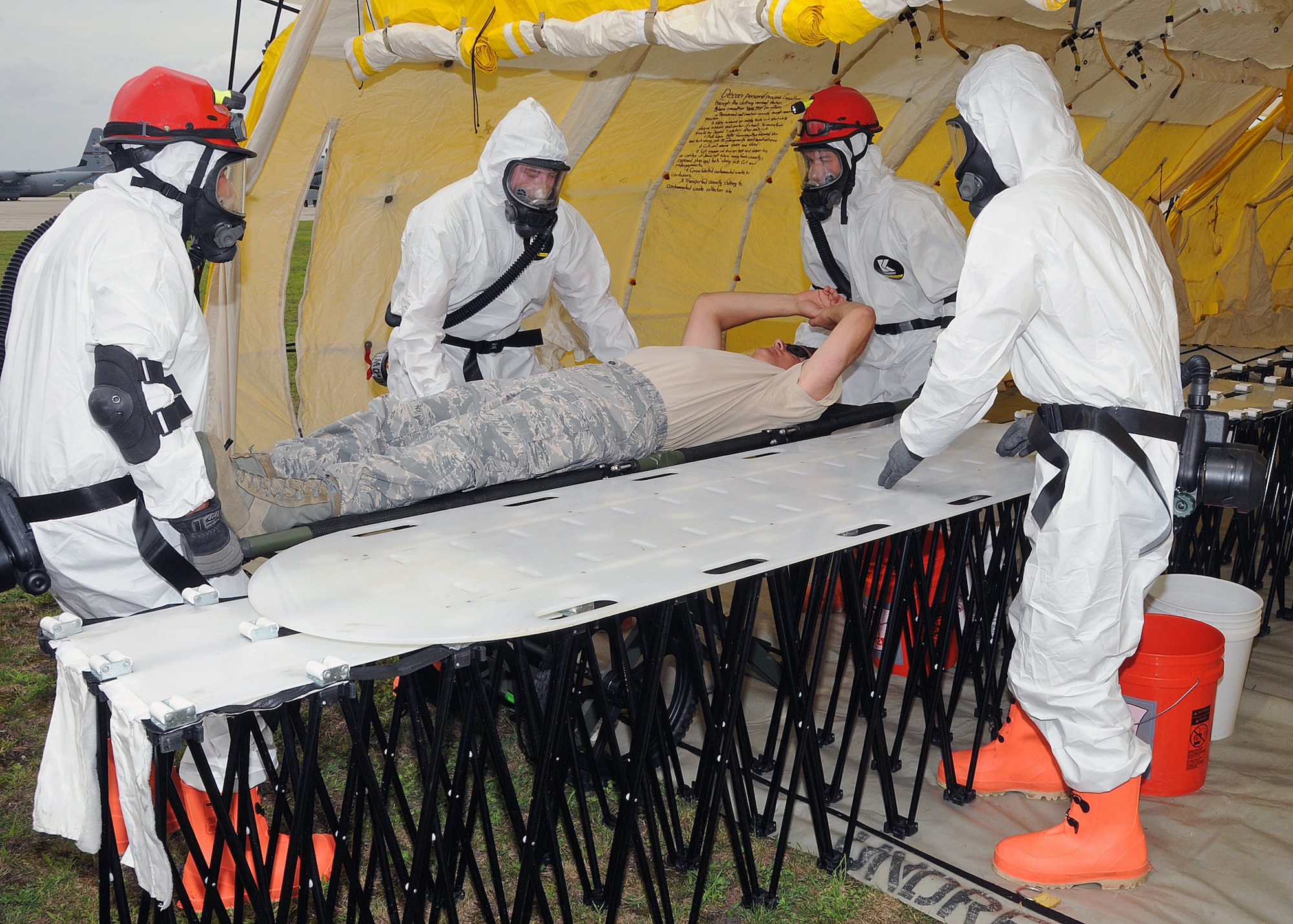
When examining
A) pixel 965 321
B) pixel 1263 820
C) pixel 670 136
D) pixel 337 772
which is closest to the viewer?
pixel 965 321

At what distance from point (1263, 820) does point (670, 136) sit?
4.19 m

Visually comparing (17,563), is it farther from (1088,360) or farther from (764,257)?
(764,257)

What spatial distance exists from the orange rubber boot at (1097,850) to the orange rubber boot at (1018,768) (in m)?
0.37

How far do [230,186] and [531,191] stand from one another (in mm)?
1477

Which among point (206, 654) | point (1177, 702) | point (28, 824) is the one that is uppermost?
point (206, 654)

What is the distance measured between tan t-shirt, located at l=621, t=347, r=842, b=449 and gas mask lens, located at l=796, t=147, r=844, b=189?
3.14ft

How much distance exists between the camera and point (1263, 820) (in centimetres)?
267

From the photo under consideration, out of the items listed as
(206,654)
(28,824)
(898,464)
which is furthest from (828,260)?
(28,824)

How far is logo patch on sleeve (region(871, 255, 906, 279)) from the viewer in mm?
4121

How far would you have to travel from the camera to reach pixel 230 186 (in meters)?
2.35

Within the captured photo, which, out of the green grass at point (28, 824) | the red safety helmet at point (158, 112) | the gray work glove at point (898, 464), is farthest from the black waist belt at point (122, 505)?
the gray work glove at point (898, 464)

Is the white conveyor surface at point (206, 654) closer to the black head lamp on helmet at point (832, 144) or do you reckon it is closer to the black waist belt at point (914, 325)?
the black head lamp on helmet at point (832, 144)

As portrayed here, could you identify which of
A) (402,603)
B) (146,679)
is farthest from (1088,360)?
(146,679)

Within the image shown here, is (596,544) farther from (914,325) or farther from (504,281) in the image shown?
(914,325)
